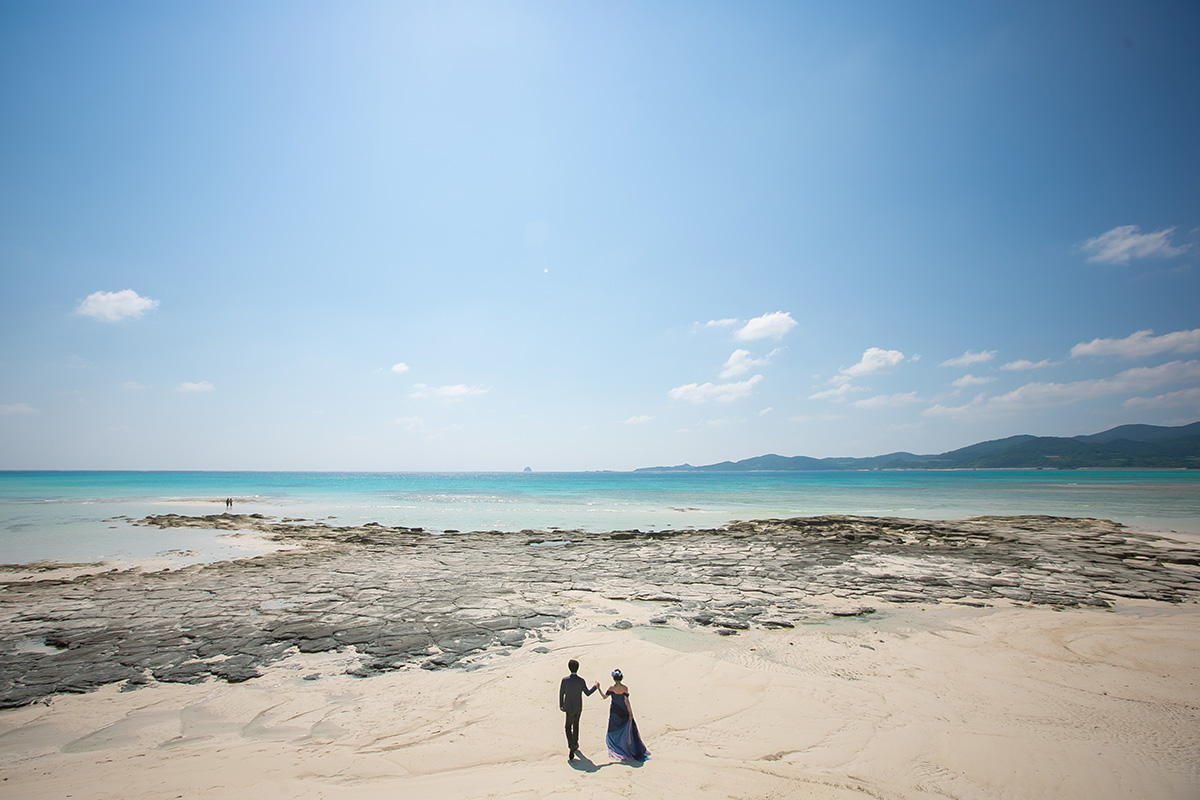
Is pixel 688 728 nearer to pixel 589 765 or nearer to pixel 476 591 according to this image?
pixel 589 765

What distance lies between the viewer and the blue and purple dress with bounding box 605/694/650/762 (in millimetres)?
6203

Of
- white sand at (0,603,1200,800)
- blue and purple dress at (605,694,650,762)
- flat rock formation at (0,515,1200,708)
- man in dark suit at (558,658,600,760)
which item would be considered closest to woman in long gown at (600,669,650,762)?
blue and purple dress at (605,694,650,762)

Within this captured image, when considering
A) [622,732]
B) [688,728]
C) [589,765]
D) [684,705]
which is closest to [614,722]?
[622,732]

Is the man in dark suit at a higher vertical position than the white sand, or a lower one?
higher

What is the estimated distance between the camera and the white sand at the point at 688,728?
19.1 feet

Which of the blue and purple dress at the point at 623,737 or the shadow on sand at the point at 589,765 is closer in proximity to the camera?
the shadow on sand at the point at 589,765

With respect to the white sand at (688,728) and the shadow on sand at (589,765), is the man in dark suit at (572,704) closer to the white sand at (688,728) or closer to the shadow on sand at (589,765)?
the shadow on sand at (589,765)

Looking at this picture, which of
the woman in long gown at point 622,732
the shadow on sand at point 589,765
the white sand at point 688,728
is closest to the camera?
the white sand at point 688,728

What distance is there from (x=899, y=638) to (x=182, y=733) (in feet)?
41.6

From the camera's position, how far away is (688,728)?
715 cm

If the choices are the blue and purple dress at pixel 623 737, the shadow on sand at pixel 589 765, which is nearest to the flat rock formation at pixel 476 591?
the shadow on sand at pixel 589 765

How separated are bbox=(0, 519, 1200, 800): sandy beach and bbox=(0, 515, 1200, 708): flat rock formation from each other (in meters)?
0.15

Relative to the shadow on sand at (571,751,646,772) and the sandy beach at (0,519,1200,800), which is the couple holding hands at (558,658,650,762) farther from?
the sandy beach at (0,519,1200,800)

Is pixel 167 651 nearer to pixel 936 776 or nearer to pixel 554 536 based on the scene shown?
pixel 936 776
